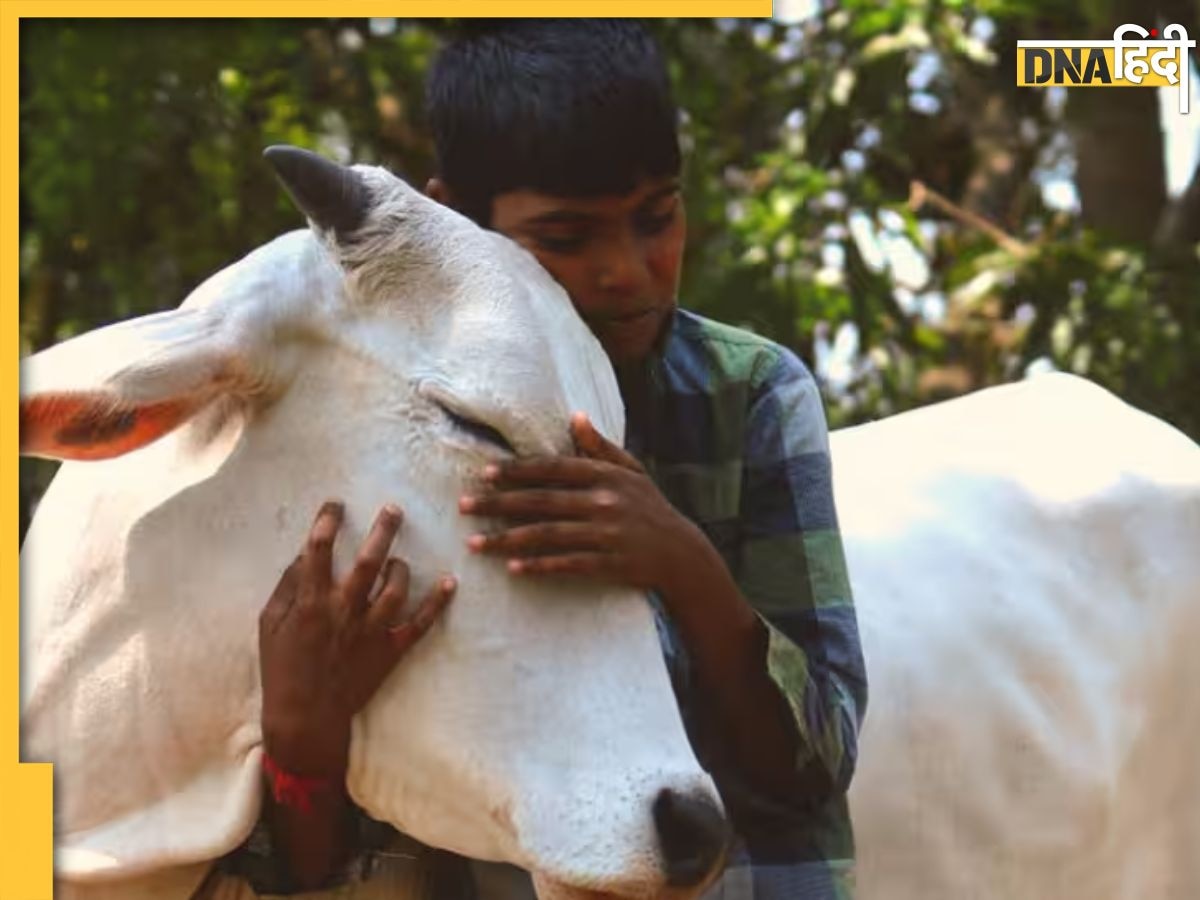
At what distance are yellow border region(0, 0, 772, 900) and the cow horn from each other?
1.03 ft

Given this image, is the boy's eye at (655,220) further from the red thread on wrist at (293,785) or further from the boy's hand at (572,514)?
the red thread on wrist at (293,785)

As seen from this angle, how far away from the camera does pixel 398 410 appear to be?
2.39m

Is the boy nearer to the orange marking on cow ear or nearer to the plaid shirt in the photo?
the plaid shirt

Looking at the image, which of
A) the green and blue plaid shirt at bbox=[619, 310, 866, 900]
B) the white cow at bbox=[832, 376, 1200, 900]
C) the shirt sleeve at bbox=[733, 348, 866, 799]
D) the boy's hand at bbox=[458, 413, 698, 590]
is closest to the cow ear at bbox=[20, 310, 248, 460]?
the boy's hand at bbox=[458, 413, 698, 590]

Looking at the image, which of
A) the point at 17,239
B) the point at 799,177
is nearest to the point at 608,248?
the point at 17,239

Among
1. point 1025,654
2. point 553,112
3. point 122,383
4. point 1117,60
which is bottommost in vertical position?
point 1025,654

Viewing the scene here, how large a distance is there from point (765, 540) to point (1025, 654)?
104 centimetres

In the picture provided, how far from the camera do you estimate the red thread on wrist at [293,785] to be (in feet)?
7.80

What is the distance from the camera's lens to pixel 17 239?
107 inches

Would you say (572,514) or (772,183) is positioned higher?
(772,183)

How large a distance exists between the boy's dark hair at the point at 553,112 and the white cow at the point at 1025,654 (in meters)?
1.08

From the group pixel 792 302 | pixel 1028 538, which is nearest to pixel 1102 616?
pixel 1028 538

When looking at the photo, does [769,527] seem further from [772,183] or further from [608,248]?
[772,183]

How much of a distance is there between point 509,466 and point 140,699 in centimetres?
44
